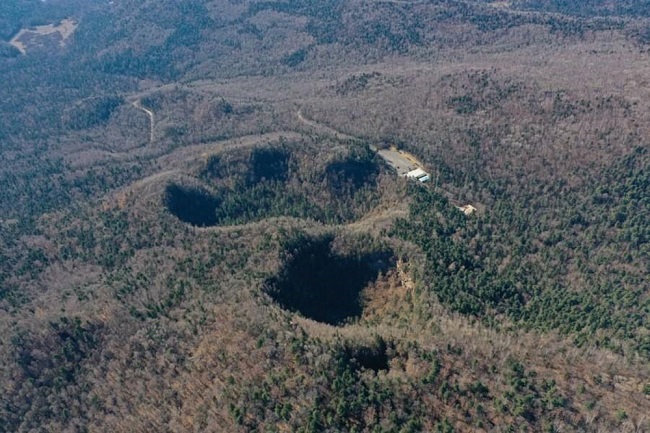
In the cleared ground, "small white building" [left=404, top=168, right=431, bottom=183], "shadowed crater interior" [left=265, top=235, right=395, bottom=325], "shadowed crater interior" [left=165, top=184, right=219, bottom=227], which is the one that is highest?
"small white building" [left=404, top=168, right=431, bottom=183]

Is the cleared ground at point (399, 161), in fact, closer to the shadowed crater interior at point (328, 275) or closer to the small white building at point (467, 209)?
the small white building at point (467, 209)

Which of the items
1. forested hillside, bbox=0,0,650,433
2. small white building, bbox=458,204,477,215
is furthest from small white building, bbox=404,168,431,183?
small white building, bbox=458,204,477,215

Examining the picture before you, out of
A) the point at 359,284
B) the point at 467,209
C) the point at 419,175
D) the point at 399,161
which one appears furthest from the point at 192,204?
the point at 467,209

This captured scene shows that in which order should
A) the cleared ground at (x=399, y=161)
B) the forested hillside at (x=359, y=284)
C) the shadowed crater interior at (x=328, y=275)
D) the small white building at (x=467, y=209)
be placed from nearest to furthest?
the forested hillside at (x=359, y=284) < the shadowed crater interior at (x=328, y=275) < the small white building at (x=467, y=209) < the cleared ground at (x=399, y=161)

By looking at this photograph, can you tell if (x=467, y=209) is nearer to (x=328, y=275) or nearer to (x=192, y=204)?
(x=328, y=275)

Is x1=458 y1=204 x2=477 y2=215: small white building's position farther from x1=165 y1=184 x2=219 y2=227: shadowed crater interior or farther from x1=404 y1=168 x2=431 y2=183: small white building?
x1=165 y1=184 x2=219 y2=227: shadowed crater interior

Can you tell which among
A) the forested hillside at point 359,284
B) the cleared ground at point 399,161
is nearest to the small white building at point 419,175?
the cleared ground at point 399,161
